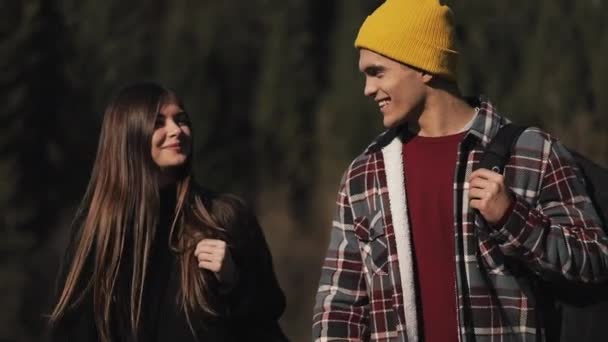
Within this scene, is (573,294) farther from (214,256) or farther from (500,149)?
(214,256)

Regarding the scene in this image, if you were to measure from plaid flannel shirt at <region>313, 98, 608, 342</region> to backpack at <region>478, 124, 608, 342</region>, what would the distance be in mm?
30

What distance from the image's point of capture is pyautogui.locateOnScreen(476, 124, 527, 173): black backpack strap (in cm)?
413

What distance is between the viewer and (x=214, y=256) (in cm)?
466

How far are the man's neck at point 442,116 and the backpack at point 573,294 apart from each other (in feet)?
0.45

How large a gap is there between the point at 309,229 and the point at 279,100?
11.3 ft

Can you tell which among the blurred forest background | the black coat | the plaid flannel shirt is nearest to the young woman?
the black coat

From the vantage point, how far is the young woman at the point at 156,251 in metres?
4.84

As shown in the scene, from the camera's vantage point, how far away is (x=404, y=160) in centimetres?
Result: 434

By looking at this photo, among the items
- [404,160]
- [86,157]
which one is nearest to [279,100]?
[86,157]

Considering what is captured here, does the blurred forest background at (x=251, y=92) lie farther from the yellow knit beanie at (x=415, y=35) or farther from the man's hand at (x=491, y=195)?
the man's hand at (x=491, y=195)

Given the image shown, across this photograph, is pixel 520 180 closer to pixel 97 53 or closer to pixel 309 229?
pixel 97 53

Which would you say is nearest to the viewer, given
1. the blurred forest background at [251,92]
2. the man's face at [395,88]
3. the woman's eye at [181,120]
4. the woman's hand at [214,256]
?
the man's face at [395,88]

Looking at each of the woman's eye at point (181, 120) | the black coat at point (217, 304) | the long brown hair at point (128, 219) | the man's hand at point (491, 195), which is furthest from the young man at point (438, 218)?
the woman's eye at point (181, 120)

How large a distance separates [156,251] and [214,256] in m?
0.37
